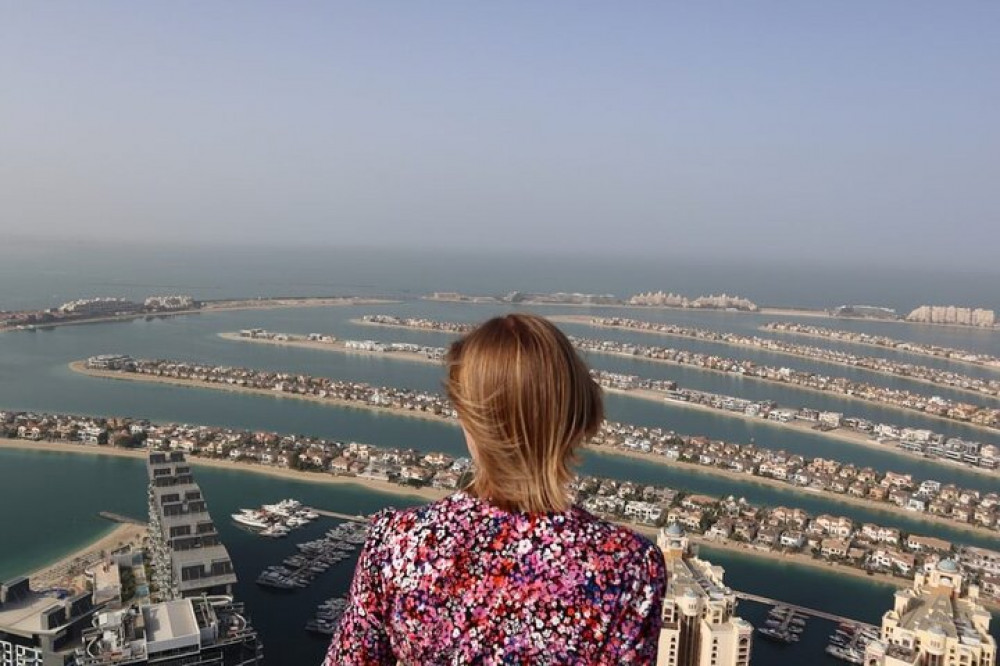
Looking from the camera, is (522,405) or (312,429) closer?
(522,405)

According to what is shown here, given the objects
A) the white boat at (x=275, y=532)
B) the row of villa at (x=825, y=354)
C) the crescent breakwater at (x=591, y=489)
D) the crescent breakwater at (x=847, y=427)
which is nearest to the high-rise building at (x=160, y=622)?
the white boat at (x=275, y=532)

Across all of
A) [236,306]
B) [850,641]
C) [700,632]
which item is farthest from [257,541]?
[236,306]

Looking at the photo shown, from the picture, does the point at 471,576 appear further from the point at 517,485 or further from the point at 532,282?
the point at 532,282

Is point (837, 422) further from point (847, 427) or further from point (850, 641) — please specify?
point (850, 641)

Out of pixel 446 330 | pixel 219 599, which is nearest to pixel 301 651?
pixel 219 599

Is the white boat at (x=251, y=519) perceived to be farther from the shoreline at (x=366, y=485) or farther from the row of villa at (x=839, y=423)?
the row of villa at (x=839, y=423)

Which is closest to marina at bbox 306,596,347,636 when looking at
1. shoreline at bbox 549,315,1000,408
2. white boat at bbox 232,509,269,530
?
white boat at bbox 232,509,269,530

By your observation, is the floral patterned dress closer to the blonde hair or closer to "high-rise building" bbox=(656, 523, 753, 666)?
the blonde hair
